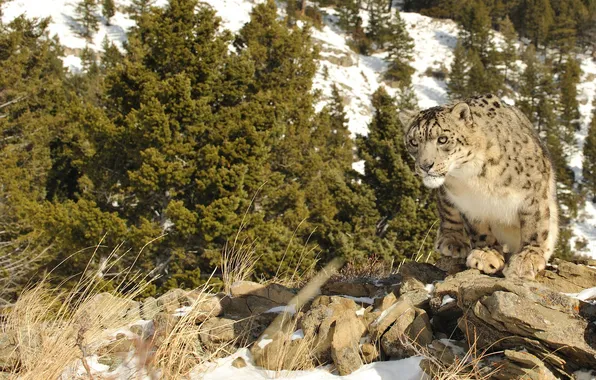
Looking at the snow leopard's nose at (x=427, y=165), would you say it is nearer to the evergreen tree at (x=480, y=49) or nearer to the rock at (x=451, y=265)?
the rock at (x=451, y=265)

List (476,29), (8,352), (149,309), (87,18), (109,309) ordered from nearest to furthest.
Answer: (8,352) < (109,309) < (149,309) < (87,18) < (476,29)

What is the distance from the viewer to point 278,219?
16.6 meters

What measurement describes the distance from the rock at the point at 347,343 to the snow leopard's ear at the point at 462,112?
1.80 metres

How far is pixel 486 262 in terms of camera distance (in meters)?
4.30

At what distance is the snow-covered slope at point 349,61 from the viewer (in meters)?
47.9

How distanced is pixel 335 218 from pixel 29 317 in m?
15.1

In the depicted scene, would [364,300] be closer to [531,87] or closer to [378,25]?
[531,87]

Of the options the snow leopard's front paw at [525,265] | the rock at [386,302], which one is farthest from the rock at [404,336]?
the snow leopard's front paw at [525,265]

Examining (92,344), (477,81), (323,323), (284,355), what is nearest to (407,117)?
(323,323)

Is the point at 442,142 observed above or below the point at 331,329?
above

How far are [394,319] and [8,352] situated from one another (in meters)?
3.17

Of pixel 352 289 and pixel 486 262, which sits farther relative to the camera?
pixel 352 289

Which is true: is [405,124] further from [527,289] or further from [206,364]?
[206,364]

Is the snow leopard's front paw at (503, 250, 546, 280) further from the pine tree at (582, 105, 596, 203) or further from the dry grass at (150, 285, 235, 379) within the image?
the pine tree at (582, 105, 596, 203)
